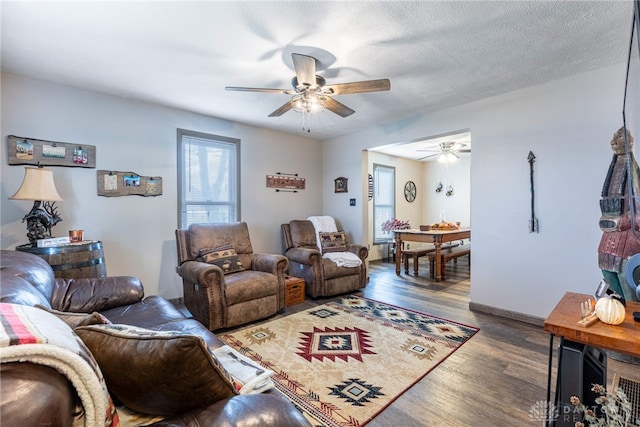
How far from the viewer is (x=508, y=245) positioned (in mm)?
3158

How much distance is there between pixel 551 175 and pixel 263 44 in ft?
9.83

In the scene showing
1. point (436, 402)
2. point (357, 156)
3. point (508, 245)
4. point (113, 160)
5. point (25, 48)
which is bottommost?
point (436, 402)

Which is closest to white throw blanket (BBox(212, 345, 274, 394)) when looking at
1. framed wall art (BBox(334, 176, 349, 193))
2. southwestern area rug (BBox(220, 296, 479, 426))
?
southwestern area rug (BBox(220, 296, 479, 426))

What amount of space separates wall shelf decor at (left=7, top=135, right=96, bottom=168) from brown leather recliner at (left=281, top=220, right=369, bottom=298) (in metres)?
2.49

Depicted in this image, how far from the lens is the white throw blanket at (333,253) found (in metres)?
3.90

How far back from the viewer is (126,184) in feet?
10.7

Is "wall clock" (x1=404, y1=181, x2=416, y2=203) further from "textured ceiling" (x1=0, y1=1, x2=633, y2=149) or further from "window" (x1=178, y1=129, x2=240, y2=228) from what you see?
"window" (x1=178, y1=129, x2=240, y2=228)

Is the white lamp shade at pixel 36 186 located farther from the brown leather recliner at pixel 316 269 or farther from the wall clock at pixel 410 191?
the wall clock at pixel 410 191

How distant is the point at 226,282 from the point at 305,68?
2.10 metres

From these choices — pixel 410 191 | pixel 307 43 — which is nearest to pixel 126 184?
pixel 307 43

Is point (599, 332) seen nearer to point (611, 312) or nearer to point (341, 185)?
point (611, 312)

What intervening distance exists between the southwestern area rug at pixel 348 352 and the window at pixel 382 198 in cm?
305

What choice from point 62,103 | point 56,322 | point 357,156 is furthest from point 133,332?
point 357,156

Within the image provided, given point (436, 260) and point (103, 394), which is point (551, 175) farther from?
point (103, 394)
